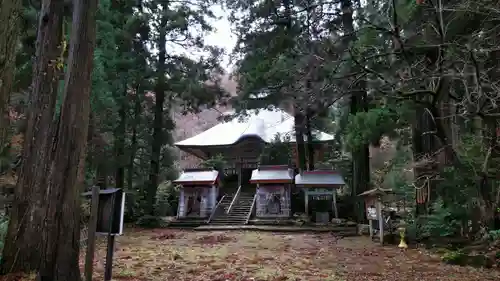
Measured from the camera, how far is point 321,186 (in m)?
15.2

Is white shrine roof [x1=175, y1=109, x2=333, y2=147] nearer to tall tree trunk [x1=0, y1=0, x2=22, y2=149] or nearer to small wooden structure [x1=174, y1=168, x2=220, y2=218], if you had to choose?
small wooden structure [x1=174, y1=168, x2=220, y2=218]

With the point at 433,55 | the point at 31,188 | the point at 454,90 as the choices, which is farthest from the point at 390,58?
Answer: the point at 31,188

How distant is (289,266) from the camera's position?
636 centimetres

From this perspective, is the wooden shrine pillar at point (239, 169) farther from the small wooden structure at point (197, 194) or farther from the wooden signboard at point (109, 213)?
the wooden signboard at point (109, 213)

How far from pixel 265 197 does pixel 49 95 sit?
36.7 ft

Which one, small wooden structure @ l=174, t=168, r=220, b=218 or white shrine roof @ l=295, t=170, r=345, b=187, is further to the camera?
small wooden structure @ l=174, t=168, r=220, b=218

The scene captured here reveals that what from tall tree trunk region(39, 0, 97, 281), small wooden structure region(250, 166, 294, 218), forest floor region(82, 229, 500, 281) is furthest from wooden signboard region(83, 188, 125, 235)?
small wooden structure region(250, 166, 294, 218)

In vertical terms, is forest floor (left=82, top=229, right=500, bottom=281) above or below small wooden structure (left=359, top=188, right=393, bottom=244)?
below

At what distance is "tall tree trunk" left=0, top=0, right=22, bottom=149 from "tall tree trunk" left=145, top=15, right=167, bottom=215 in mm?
12179

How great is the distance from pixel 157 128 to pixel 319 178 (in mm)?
7171

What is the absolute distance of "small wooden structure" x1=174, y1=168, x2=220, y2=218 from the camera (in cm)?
1608

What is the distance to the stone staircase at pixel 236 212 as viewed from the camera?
15.5m

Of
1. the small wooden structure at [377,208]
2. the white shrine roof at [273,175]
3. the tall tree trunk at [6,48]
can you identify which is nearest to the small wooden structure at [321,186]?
the white shrine roof at [273,175]

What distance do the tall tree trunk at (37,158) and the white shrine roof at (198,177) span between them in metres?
10.6
